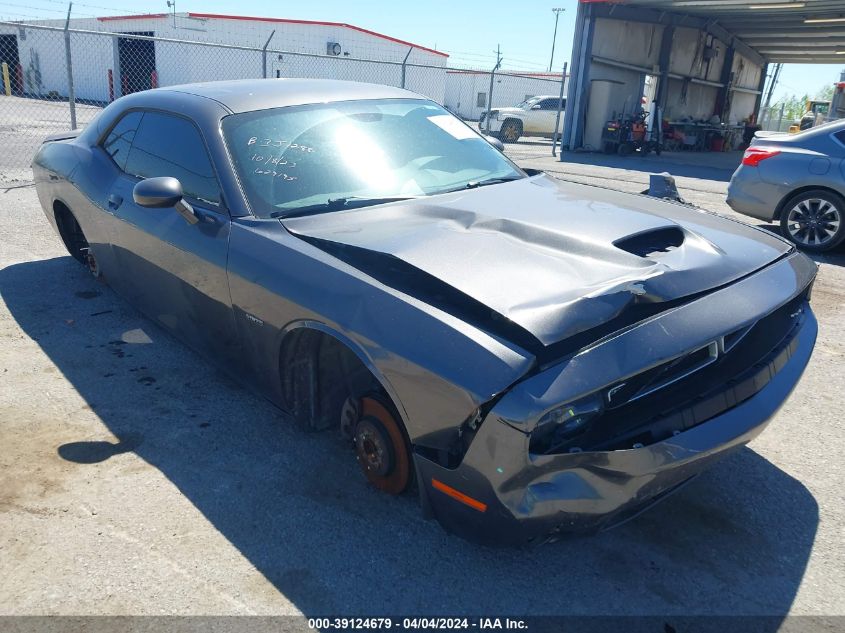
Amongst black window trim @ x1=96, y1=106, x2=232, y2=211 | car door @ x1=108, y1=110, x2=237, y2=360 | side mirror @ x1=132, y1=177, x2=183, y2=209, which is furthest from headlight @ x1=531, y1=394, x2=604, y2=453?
side mirror @ x1=132, y1=177, x2=183, y2=209

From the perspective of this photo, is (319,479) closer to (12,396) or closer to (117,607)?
(117,607)

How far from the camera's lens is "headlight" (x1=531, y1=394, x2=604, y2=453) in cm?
187

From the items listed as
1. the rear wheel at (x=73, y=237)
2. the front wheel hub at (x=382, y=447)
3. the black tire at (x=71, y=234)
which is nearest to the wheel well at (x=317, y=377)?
the front wheel hub at (x=382, y=447)

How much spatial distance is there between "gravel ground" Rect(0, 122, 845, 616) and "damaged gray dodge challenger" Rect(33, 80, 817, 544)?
11.1 inches

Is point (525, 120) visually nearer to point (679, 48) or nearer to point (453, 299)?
point (679, 48)

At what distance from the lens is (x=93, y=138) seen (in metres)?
4.34

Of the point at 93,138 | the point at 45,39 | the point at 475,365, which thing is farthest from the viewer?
the point at 45,39

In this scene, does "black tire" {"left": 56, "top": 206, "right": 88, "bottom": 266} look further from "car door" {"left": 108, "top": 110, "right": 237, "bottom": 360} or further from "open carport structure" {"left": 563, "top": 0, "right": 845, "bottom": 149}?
"open carport structure" {"left": 563, "top": 0, "right": 845, "bottom": 149}

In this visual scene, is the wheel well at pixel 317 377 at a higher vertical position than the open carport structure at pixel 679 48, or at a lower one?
lower

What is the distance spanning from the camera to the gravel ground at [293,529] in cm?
216

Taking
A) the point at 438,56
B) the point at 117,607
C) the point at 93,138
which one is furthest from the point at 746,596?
the point at 438,56

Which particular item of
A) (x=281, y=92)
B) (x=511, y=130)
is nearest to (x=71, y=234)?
(x=281, y=92)

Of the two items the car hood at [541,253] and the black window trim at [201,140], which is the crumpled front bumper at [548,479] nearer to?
the car hood at [541,253]

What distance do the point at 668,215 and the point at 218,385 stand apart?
2.53 metres
